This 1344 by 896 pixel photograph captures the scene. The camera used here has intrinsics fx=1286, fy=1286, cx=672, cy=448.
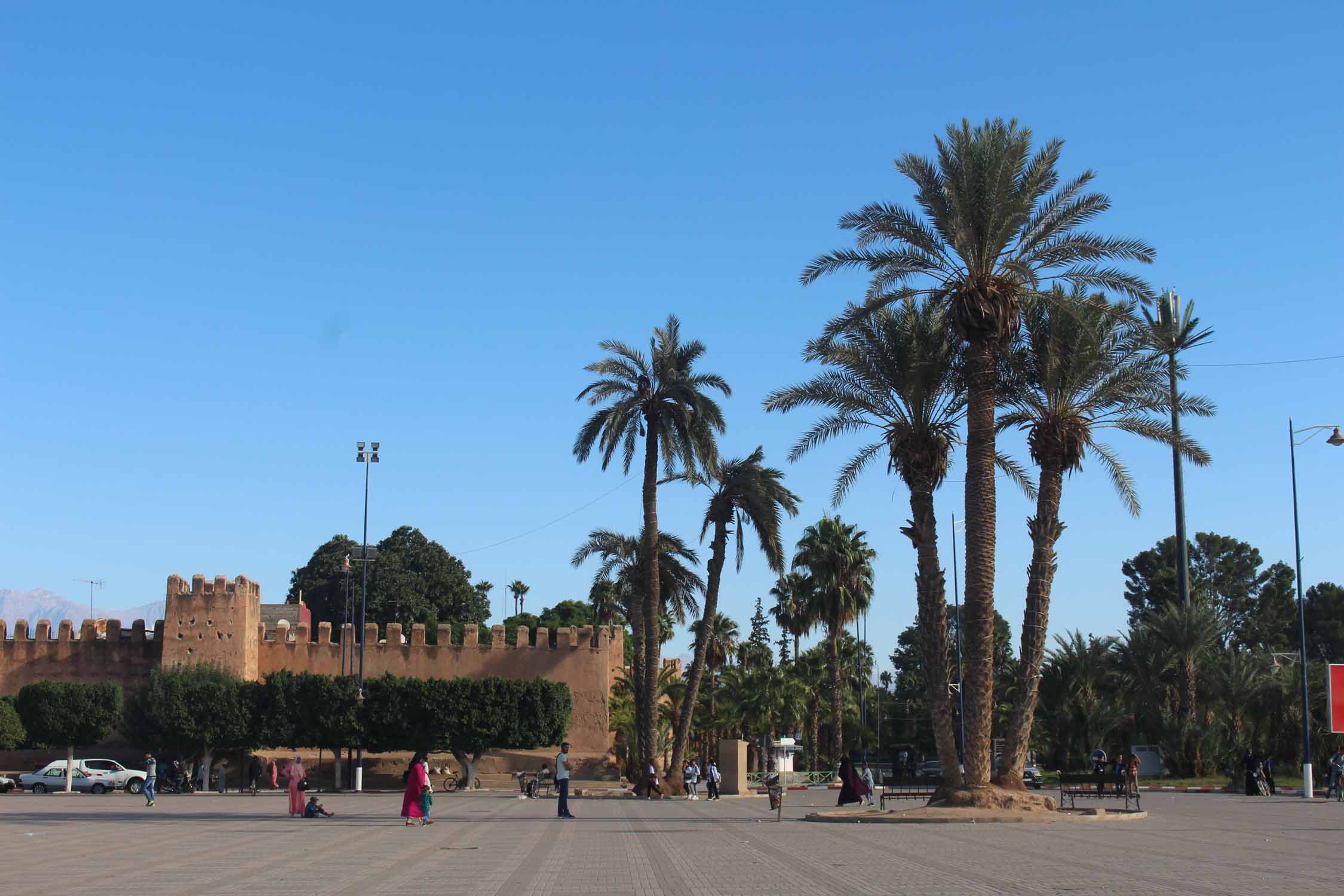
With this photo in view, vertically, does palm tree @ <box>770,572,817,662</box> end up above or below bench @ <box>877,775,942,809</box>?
above

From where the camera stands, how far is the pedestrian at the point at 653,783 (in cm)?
3362

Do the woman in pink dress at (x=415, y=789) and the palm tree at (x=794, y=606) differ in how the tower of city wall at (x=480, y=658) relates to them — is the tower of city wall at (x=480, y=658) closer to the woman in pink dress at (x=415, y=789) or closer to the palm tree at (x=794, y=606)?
the palm tree at (x=794, y=606)

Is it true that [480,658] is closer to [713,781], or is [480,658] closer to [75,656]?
[75,656]

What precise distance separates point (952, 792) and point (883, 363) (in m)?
8.09

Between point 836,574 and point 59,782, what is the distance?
28724 mm

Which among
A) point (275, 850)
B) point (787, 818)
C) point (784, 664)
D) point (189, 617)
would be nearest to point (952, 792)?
point (787, 818)

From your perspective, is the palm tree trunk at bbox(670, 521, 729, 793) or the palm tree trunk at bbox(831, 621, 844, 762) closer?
the palm tree trunk at bbox(670, 521, 729, 793)

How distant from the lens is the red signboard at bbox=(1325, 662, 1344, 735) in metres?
31.3

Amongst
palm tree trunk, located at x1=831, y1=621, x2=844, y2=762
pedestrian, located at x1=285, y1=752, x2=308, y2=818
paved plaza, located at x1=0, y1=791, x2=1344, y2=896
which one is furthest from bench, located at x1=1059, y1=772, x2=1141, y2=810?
palm tree trunk, located at x1=831, y1=621, x2=844, y2=762

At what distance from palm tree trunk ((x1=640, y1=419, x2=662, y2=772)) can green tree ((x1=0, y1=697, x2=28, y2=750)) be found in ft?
81.3

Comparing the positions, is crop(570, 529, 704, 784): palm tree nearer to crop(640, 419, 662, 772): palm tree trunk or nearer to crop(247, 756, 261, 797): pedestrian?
crop(640, 419, 662, 772): palm tree trunk

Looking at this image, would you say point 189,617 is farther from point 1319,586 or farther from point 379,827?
point 1319,586

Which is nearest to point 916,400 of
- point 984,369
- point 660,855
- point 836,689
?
point 984,369

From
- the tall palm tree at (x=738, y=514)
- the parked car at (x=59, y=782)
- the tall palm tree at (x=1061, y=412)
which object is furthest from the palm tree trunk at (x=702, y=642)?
the parked car at (x=59, y=782)
